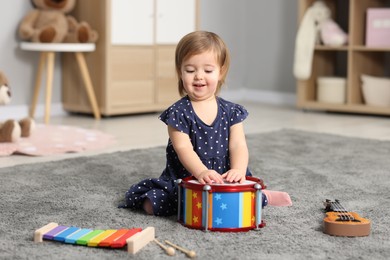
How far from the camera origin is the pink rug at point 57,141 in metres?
2.67

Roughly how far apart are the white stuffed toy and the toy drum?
2.73 metres

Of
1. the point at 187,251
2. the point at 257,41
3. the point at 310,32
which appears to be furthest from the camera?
the point at 257,41

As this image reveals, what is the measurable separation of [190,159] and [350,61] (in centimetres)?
264

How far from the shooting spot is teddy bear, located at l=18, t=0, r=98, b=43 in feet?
11.7

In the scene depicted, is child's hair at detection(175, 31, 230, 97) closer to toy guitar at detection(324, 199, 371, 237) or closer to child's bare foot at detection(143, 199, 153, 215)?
child's bare foot at detection(143, 199, 153, 215)

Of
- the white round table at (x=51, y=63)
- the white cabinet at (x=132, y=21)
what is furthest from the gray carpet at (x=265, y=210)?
the white cabinet at (x=132, y=21)

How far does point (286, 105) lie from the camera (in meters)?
4.73

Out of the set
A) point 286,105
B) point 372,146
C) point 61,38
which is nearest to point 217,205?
point 372,146

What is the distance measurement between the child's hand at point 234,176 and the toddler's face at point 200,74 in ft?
0.68

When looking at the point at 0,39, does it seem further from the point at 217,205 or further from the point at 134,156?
the point at 217,205

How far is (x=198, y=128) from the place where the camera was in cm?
172

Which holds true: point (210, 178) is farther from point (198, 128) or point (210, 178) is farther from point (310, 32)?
point (310, 32)

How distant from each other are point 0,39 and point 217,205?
7.97 ft

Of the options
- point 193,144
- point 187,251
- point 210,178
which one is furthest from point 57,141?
point 187,251
